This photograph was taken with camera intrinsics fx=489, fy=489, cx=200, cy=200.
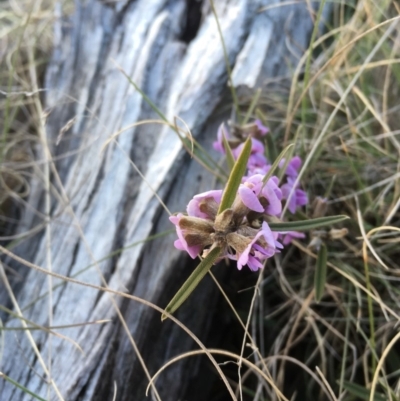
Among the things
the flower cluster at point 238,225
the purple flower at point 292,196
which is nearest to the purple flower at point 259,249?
the flower cluster at point 238,225

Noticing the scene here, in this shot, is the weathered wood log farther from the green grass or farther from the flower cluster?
the flower cluster

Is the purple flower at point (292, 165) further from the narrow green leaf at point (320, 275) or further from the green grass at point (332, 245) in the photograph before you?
the narrow green leaf at point (320, 275)

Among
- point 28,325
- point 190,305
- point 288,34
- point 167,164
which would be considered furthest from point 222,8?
point 28,325

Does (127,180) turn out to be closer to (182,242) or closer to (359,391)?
(182,242)

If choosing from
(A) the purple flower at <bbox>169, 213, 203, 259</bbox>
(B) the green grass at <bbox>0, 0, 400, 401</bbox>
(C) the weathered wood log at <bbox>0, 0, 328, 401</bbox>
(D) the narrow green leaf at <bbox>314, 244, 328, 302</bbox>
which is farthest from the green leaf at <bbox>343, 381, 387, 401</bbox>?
(A) the purple flower at <bbox>169, 213, 203, 259</bbox>

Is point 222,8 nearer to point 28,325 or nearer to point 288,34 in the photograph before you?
point 288,34

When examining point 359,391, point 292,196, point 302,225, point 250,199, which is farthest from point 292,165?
point 359,391
